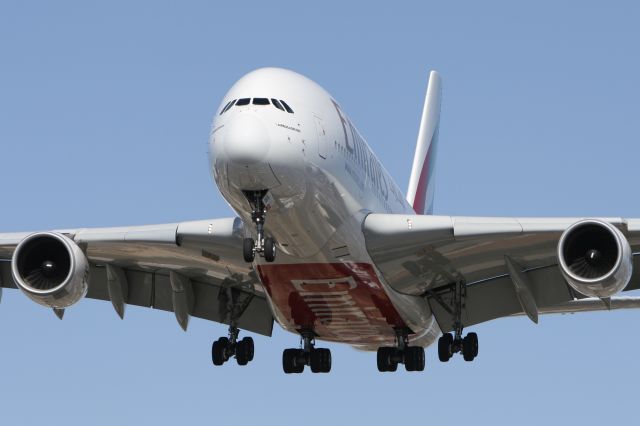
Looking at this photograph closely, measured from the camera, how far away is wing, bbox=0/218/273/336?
→ 2616 centimetres

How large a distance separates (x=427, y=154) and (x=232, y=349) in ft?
54.6

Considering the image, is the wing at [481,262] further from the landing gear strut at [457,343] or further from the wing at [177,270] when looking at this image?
the wing at [177,270]

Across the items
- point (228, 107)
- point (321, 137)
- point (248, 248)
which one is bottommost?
point (248, 248)

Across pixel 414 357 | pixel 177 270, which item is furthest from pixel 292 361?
pixel 177 270

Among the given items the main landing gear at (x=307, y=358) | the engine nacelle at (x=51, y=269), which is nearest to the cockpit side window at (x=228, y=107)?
the engine nacelle at (x=51, y=269)

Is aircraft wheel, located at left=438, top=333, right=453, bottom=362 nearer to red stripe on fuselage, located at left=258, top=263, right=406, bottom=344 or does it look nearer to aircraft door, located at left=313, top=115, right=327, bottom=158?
red stripe on fuselage, located at left=258, top=263, right=406, bottom=344

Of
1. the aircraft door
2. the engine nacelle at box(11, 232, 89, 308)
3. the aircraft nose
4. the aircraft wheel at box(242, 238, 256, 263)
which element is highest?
the aircraft door

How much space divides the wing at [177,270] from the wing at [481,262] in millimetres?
2971

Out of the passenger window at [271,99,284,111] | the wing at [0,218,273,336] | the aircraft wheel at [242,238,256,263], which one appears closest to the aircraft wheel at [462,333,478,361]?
the wing at [0,218,273,336]

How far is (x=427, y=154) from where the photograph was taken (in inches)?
1784

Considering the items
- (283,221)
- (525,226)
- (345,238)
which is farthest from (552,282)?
(283,221)

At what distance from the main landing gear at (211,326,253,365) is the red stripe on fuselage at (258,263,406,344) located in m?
1.76

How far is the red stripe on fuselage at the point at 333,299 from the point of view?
25.7 metres

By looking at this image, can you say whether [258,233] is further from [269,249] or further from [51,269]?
[51,269]
